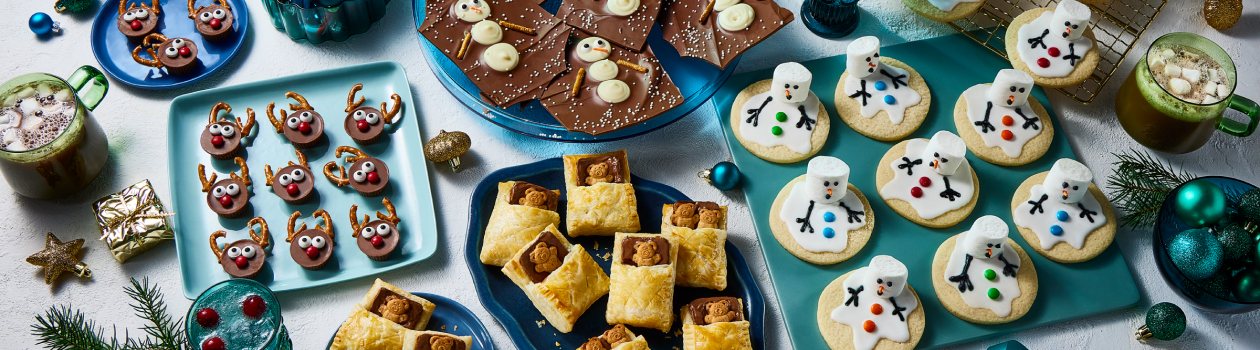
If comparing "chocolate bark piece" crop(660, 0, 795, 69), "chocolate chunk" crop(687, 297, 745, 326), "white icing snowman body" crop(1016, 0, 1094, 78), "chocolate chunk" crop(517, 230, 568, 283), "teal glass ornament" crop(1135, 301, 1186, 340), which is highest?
"chocolate bark piece" crop(660, 0, 795, 69)

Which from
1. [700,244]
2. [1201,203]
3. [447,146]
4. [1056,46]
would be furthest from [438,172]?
[1201,203]

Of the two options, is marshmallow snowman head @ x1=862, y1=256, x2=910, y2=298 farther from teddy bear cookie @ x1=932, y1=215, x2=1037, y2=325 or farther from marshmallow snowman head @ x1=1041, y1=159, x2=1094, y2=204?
marshmallow snowman head @ x1=1041, y1=159, x2=1094, y2=204

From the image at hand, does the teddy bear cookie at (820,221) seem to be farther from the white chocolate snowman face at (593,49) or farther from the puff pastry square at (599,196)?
the white chocolate snowman face at (593,49)

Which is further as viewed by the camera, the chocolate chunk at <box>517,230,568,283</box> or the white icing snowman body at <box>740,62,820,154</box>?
the white icing snowman body at <box>740,62,820,154</box>

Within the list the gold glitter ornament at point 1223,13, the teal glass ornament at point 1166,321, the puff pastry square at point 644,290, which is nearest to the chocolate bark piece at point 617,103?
the puff pastry square at point 644,290

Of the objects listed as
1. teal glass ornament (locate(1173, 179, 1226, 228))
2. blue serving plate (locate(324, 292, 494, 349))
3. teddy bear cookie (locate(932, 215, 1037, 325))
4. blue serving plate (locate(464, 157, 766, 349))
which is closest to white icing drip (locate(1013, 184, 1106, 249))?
teddy bear cookie (locate(932, 215, 1037, 325))

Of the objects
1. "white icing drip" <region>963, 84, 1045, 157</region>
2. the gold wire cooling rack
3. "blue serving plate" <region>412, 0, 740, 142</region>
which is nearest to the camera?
"blue serving plate" <region>412, 0, 740, 142</region>
